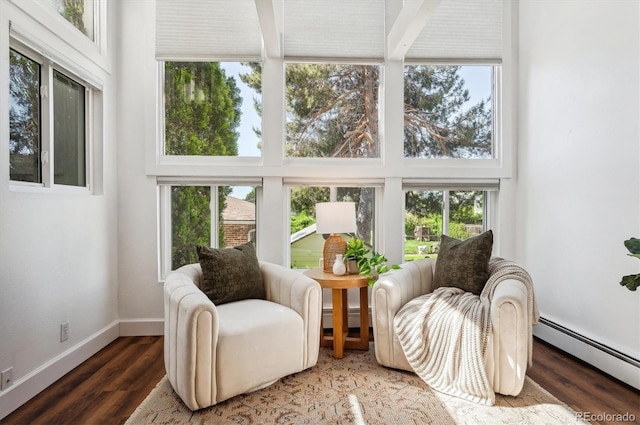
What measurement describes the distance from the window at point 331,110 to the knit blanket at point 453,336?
5.25 ft

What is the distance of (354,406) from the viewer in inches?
84.1

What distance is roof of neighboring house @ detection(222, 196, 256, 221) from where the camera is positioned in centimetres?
352

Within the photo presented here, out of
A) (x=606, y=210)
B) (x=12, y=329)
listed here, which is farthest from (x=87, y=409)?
(x=606, y=210)

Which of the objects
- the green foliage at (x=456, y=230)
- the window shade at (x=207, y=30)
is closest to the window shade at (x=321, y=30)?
the window shade at (x=207, y=30)

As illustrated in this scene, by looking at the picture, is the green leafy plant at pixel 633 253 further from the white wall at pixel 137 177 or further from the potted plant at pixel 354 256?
the white wall at pixel 137 177

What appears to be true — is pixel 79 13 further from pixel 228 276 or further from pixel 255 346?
pixel 255 346

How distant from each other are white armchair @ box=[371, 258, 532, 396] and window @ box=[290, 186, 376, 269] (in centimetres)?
105

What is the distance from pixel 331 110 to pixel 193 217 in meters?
1.58

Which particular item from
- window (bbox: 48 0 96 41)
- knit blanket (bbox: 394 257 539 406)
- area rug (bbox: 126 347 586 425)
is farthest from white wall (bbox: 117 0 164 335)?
knit blanket (bbox: 394 257 539 406)

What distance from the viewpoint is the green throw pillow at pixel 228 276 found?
2.59m

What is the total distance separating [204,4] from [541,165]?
10.4ft

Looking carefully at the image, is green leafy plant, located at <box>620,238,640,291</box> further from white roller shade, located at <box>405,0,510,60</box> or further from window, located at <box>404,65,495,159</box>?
white roller shade, located at <box>405,0,510,60</box>

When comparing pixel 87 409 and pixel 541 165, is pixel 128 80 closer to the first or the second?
pixel 87 409

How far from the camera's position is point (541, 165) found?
3.22m
